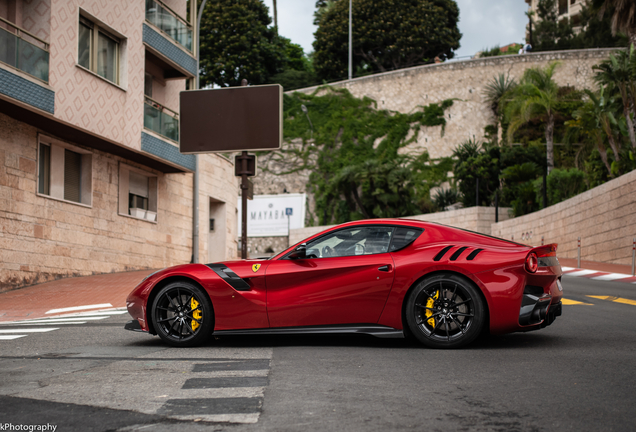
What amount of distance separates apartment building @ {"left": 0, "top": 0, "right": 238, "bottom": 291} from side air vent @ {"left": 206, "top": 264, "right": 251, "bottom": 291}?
9.49 meters

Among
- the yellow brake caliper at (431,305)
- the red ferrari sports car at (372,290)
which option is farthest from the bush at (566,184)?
the yellow brake caliper at (431,305)

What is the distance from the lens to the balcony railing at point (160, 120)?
20000 mm

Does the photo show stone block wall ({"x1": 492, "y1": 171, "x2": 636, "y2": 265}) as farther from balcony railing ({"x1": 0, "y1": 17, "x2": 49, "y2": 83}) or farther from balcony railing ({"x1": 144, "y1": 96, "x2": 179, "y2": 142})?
balcony railing ({"x1": 0, "y1": 17, "x2": 49, "y2": 83})

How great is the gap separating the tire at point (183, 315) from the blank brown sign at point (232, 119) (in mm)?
7853

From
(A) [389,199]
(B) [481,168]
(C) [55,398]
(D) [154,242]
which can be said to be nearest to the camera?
(C) [55,398]

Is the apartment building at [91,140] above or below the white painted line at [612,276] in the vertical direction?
above

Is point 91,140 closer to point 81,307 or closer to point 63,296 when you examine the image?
point 63,296

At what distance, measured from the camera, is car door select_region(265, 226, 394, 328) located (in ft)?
Result: 20.2

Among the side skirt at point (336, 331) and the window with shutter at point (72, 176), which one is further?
the window with shutter at point (72, 176)

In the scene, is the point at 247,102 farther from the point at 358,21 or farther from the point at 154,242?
the point at 358,21

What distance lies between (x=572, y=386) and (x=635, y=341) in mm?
2611

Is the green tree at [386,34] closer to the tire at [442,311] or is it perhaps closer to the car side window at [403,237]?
the car side window at [403,237]

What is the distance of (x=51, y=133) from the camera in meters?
16.4

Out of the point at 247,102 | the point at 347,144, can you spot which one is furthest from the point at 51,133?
the point at 347,144
